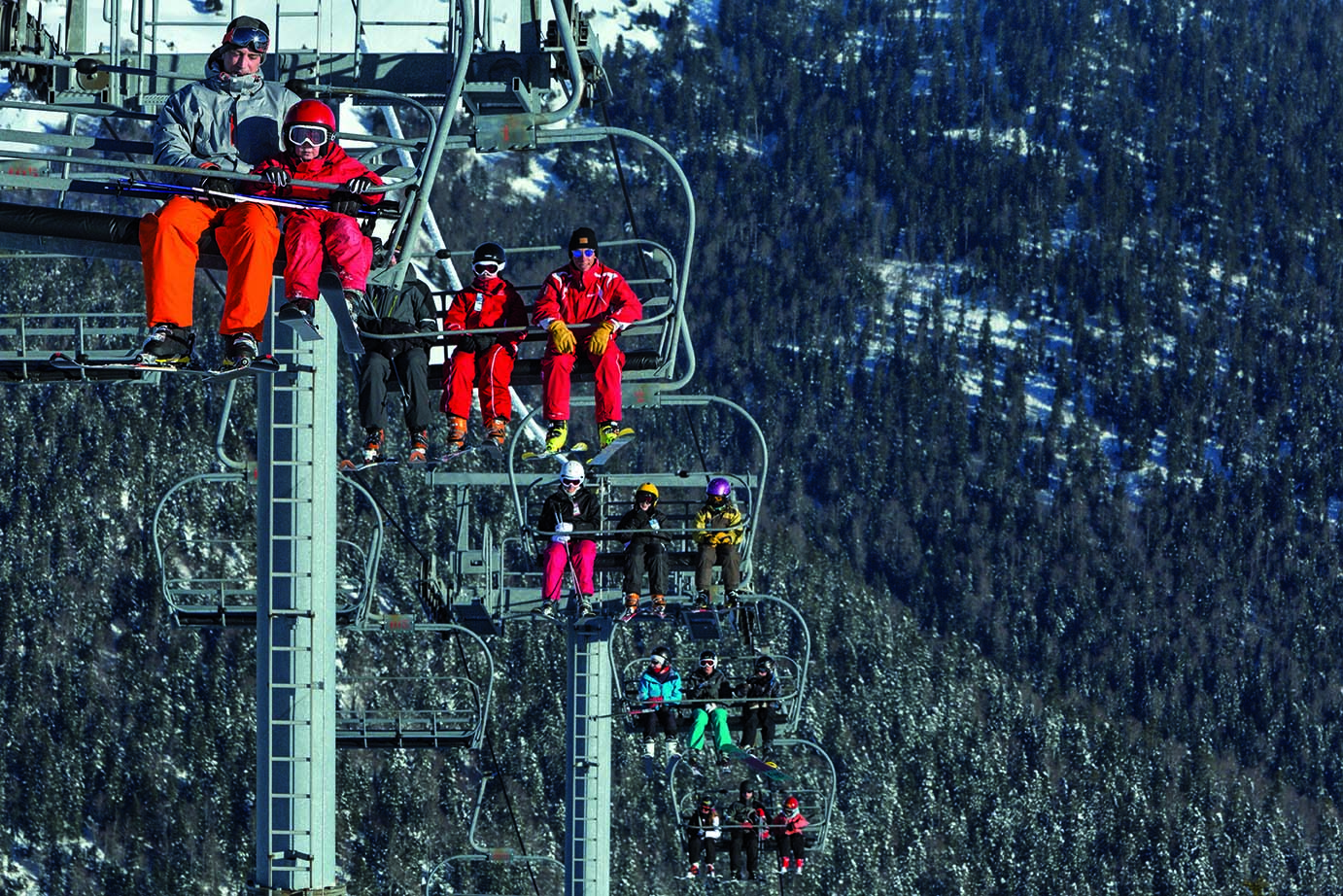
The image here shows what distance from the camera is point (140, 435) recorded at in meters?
170

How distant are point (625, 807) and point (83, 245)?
13602 cm

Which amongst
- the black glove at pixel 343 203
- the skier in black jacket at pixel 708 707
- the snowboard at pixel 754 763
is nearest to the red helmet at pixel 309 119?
the black glove at pixel 343 203

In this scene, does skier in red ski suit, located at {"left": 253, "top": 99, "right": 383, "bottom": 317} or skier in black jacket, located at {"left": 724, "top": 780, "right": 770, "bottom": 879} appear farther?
skier in black jacket, located at {"left": 724, "top": 780, "right": 770, "bottom": 879}

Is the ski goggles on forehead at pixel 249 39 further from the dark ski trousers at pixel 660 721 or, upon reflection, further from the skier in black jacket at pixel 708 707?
the dark ski trousers at pixel 660 721

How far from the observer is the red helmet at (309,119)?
16.5m

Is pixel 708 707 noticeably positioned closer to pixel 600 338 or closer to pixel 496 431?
pixel 496 431

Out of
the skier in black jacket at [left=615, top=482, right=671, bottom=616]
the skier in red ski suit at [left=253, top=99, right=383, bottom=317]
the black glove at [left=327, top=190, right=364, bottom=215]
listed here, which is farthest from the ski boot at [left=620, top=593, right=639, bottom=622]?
the black glove at [left=327, top=190, right=364, bottom=215]

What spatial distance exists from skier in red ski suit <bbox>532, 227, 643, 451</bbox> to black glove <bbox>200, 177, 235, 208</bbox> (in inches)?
248

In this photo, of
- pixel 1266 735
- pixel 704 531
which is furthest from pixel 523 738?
pixel 704 531

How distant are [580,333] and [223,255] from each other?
682cm

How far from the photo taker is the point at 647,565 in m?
27.8

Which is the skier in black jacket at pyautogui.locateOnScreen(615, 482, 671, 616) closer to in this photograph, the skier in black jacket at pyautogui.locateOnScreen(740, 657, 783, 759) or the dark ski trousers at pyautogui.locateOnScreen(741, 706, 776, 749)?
the skier in black jacket at pyautogui.locateOnScreen(740, 657, 783, 759)

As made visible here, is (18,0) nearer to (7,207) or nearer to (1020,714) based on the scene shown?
(7,207)

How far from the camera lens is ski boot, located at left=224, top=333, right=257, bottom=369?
15.6 meters
